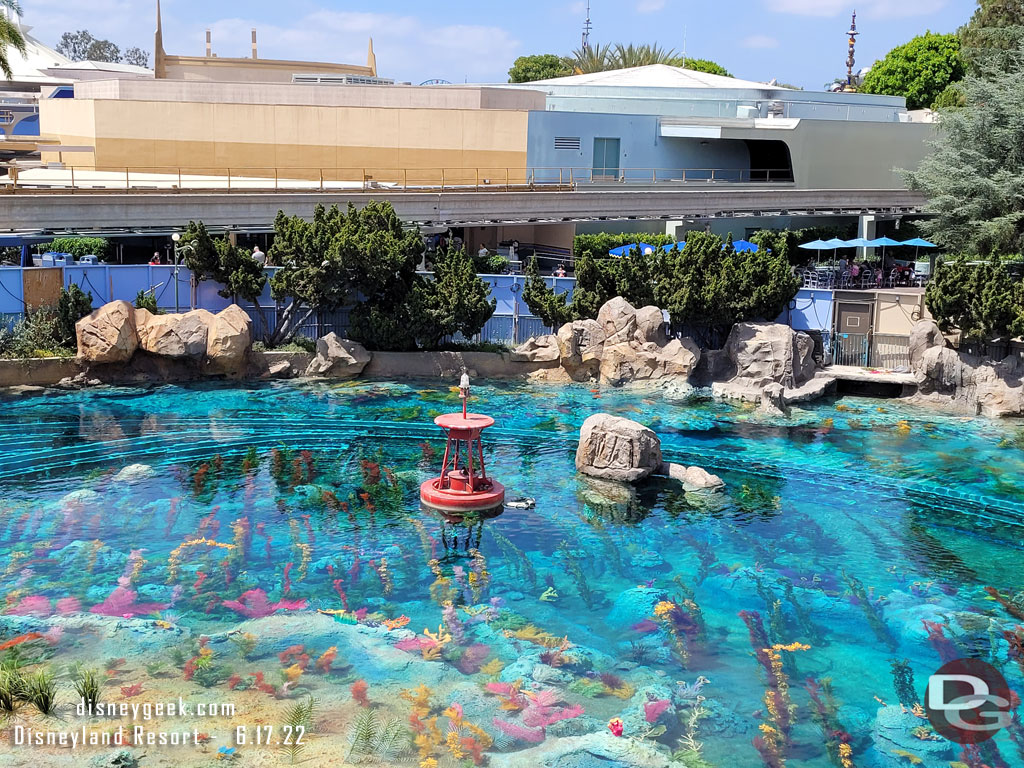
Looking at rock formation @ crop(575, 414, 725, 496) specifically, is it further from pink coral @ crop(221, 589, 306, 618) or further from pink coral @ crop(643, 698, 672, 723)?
pink coral @ crop(643, 698, 672, 723)

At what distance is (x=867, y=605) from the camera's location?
16875mm

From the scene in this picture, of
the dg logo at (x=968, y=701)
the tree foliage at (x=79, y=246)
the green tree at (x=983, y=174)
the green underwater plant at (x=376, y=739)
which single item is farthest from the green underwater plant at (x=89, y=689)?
the green tree at (x=983, y=174)

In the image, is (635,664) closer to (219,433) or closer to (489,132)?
(219,433)

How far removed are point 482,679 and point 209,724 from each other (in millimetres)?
3465

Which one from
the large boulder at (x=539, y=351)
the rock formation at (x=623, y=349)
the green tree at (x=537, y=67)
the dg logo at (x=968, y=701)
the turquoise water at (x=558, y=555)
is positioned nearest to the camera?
the dg logo at (x=968, y=701)

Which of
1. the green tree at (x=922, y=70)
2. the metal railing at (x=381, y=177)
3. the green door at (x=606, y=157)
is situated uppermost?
the green tree at (x=922, y=70)

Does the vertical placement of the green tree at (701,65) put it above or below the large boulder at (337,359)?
above

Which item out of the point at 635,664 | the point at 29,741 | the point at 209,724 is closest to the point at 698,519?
the point at 635,664

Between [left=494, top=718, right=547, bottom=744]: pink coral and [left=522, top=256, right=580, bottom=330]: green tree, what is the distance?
19520mm

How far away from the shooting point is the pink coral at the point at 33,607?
15664mm

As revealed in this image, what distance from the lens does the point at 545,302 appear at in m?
31.9

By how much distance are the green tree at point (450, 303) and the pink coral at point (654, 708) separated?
18.5m

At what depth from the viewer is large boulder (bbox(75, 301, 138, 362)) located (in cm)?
2831

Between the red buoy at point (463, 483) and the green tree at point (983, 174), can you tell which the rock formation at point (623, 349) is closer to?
the red buoy at point (463, 483)
